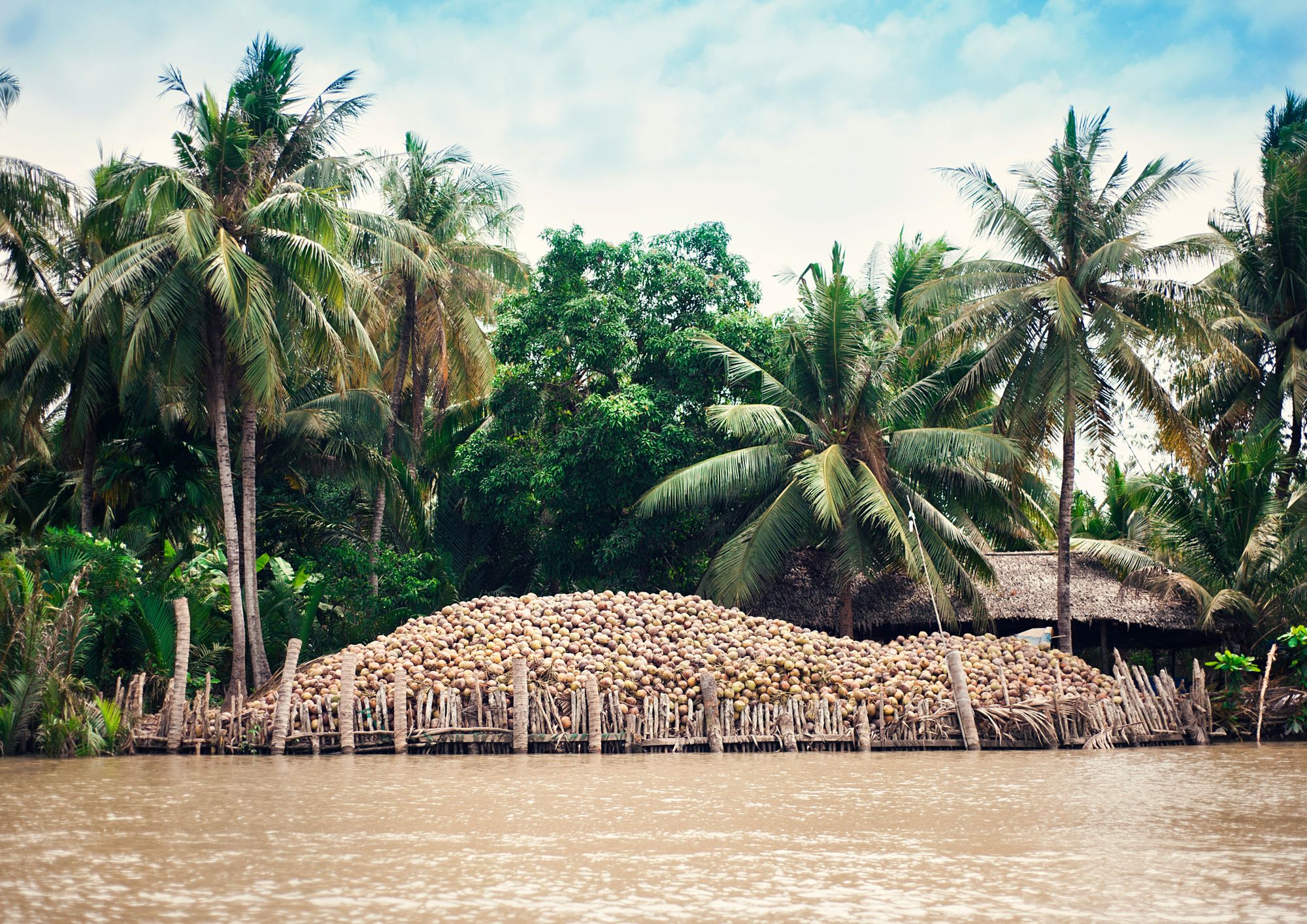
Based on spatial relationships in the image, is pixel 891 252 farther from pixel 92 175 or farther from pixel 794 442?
pixel 92 175

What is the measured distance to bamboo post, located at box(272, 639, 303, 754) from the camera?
45.4 ft

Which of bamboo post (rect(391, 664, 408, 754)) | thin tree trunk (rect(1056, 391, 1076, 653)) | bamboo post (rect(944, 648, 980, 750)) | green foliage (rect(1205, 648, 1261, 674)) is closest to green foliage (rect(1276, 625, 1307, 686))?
green foliage (rect(1205, 648, 1261, 674))

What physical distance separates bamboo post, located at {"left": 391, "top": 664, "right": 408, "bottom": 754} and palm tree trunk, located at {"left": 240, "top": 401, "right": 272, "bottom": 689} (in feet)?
12.8

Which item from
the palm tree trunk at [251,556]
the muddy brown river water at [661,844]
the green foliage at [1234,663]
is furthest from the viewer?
the palm tree trunk at [251,556]

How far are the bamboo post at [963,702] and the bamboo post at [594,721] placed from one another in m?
4.32

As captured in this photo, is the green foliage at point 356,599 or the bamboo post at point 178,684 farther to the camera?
the green foliage at point 356,599

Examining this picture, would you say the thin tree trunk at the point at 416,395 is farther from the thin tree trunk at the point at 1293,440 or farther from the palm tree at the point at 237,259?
the thin tree trunk at the point at 1293,440

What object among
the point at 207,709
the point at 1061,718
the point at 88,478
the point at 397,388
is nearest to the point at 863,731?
the point at 1061,718

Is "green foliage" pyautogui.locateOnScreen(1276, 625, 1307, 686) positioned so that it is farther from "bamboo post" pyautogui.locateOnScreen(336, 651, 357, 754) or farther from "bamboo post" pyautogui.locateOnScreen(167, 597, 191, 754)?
"bamboo post" pyautogui.locateOnScreen(167, 597, 191, 754)

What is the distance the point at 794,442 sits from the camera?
1947 centimetres

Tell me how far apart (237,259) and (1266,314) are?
1771 centimetres

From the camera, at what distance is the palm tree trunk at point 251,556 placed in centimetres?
1730

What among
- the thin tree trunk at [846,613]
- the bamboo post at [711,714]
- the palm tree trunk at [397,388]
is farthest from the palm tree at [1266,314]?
the palm tree trunk at [397,388]

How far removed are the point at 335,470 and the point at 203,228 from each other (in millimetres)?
6352
